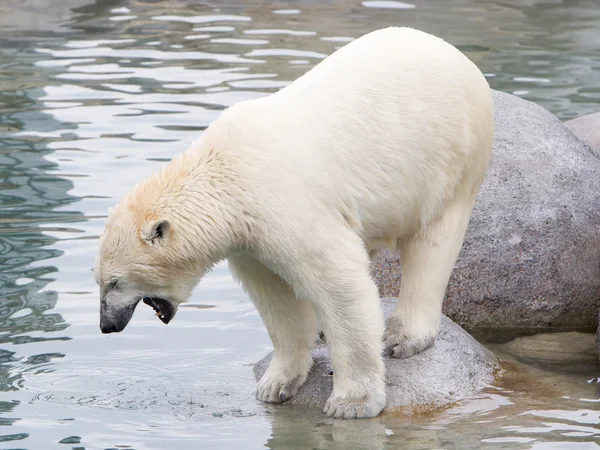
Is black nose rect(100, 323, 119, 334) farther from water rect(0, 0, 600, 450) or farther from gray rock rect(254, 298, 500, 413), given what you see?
gray rock rect(254, 298, 500, 413)

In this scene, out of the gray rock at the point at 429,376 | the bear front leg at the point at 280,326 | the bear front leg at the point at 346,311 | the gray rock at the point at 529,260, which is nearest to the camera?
the bear front leg at the point at 346,311

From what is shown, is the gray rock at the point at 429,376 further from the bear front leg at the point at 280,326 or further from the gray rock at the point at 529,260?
the gray rock at the point at 529,260

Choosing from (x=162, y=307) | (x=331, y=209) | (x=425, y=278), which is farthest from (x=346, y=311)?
(x=162, y=307)

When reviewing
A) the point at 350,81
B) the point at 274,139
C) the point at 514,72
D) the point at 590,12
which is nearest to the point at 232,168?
the point at 274,139

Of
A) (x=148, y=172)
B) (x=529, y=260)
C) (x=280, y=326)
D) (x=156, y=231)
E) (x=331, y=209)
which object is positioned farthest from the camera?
(x=148, y=172)

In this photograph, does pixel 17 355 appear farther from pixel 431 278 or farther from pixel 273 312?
pixel 431 278

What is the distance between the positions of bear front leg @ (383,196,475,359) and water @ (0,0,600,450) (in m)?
0.50

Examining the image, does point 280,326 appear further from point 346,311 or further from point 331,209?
point 331,209

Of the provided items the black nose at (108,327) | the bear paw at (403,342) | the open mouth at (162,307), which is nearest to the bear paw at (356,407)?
the bear paw at (403,342)

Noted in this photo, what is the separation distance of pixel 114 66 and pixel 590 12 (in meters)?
8.90

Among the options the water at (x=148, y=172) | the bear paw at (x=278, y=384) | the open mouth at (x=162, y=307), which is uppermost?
the open mouth at (x=162, y=307)

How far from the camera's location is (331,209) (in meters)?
5.49

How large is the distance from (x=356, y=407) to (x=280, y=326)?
0.62 m

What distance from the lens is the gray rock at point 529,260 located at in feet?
24.0
